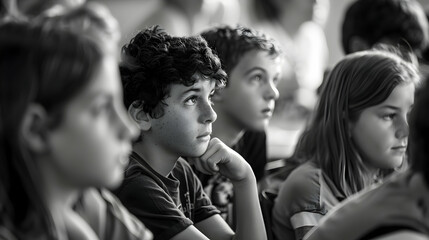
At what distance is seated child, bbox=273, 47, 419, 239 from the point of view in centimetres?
204

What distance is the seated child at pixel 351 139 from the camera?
204 cm

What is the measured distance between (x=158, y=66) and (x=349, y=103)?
61cm

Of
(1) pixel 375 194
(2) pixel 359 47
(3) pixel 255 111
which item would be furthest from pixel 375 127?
(2) pixel 359 47

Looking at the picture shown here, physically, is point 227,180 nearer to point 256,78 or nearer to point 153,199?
point 256,78

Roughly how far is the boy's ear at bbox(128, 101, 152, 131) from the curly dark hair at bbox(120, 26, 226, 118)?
0.01 metres

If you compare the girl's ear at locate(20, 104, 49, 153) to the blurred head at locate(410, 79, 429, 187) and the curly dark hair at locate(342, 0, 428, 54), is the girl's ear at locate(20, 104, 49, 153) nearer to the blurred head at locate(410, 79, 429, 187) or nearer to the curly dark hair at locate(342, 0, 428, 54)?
the blurred head at locate(410, 79, 429, 187)

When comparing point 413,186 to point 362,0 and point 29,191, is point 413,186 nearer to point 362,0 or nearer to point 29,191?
point 29,191

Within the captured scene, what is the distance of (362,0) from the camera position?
3.20 m

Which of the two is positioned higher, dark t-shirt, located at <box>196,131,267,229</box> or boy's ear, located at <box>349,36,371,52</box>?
Result: boy's ear, located at <box>349,36,371,52</box>

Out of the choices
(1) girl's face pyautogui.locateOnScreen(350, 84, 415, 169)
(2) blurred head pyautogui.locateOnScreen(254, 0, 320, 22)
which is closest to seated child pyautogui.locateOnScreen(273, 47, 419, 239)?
(1) girl's face pyautogui.locateOnScreen(350, 84, 415, 169)

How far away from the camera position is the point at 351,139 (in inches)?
83.4

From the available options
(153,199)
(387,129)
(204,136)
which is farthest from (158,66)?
(387,129)

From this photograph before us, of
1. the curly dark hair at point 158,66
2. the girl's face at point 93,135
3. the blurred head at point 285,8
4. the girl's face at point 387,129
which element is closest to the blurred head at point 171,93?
the curly dark hair at point 158,66

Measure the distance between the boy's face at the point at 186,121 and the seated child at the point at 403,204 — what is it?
1.94 feet
